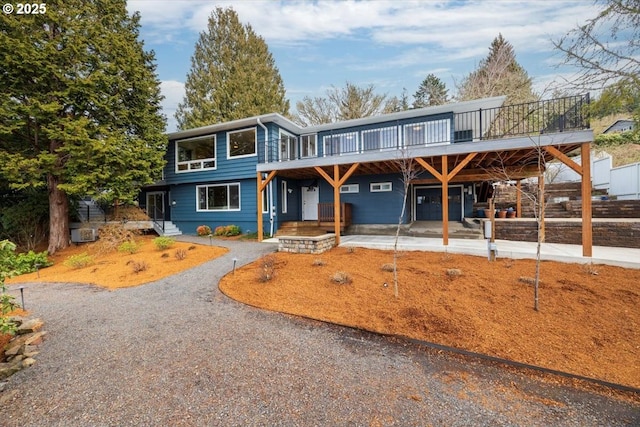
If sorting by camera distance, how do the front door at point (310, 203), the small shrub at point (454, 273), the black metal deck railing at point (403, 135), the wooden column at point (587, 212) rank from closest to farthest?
the small shrub at point (454, 273), the wooden column at point (587, 212), the black metal deck railing at point (403, 135), the front door at point (310, 203)

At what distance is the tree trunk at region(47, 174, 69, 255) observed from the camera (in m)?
10.5

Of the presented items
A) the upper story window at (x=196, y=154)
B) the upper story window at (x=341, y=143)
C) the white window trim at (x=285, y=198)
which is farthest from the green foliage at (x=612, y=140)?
the upper story window at (x=196, y=154)

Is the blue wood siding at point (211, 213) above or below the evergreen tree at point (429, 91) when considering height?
below

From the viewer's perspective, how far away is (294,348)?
326cm

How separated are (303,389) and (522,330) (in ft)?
10.1

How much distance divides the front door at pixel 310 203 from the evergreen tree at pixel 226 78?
41.4 ft

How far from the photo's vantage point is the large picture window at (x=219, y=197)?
41.7ft

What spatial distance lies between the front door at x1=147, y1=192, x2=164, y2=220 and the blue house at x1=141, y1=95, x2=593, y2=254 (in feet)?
0.53

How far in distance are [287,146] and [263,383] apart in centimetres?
1161

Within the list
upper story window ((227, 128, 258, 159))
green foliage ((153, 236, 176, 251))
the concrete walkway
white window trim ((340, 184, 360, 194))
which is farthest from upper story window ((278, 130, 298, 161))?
the concrete walkway

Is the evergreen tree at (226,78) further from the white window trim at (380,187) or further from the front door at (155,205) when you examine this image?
the white window trim at (380,187)

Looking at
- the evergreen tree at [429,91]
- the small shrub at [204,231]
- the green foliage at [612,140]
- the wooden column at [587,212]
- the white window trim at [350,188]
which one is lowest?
the small shrub at [204,231]

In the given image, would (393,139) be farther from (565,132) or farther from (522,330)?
(522,330)

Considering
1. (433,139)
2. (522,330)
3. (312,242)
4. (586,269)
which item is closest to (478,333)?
(522,330)
